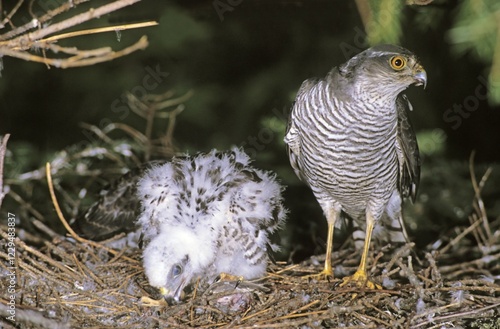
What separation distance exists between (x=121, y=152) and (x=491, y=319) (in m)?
3.16

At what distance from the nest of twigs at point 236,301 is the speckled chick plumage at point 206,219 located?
0.47 ft

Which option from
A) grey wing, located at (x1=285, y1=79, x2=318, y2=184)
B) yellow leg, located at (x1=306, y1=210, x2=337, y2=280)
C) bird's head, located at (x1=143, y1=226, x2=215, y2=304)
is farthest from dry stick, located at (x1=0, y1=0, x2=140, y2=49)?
yellow leg, located at (x1=306, y1=210, x2=337, y2=280)

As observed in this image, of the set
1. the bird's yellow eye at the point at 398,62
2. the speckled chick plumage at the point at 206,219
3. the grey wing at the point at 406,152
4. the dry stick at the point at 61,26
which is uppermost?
the dry stick at the point at 61,26

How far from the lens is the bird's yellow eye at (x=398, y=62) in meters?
3.45

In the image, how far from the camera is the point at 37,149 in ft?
19.5

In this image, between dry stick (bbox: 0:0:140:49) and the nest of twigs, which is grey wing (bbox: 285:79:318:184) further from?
dry stick (bbox: 0:0:140:49)

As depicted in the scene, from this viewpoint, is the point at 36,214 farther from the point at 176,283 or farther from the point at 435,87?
the point at 435,87

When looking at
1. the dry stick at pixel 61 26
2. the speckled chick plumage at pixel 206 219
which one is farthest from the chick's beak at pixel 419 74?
the dry stick at pixel 61 26

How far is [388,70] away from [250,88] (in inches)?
111

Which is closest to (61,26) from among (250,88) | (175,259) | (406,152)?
(175,259)

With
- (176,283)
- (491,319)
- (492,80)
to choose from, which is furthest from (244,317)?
(492,80)

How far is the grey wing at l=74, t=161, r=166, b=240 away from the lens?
4.34 m

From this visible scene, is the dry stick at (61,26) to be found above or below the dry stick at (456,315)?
above

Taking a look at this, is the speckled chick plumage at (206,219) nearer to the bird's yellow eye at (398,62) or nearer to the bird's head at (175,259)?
the bird's head at (175,259)
